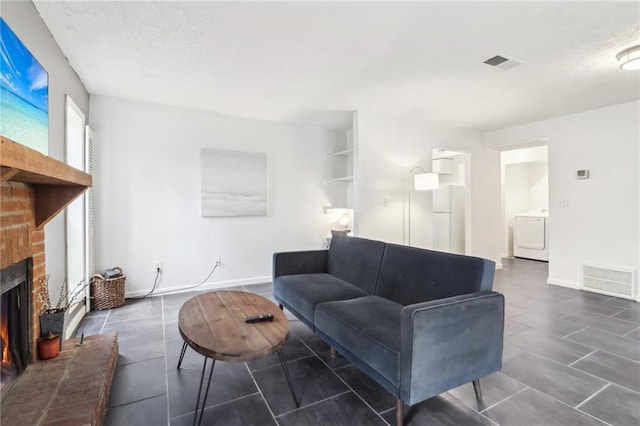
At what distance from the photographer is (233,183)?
4480 mm

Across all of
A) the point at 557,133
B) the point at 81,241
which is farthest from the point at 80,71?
the point at 557,133

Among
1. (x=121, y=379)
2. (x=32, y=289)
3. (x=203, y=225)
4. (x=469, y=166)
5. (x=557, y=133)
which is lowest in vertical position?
(x=121, y=379)

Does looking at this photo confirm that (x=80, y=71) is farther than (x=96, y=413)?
Yes

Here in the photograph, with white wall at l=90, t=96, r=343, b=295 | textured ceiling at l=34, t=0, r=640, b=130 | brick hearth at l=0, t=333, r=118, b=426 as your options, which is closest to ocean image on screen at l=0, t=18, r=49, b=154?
textured ceiling at l=34, t=0, r=640, b=130

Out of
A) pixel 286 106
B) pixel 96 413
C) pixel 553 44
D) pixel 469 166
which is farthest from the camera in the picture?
pixel 469 166

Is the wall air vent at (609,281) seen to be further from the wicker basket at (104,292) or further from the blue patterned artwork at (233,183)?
the wicker basket at (104,292)

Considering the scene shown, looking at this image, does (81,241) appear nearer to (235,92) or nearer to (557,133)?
(235,92)

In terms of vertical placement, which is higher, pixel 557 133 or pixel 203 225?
pixel 557 133

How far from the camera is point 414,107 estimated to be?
4211 mm

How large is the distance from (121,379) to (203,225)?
2.40 metres

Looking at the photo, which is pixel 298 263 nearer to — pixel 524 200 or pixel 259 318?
pixel 259 318

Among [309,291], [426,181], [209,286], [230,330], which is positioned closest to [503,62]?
[426,181]

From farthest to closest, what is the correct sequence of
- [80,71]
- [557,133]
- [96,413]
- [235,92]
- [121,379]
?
[557,133] → [235,92] → [80,71] → [121,379] → [96,413]

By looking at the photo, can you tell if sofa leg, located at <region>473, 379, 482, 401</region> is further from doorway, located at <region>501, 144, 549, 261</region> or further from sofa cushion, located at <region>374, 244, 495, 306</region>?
doorway, located at <region>501, 144, 549, 261</region>
